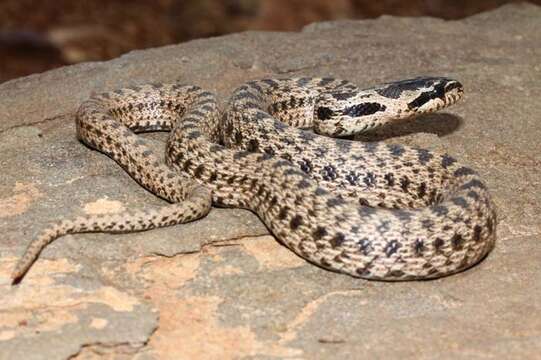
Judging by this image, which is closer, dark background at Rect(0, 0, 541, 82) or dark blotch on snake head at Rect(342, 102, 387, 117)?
dark blotch on snake head at Rect(342, 102, 387, 117)

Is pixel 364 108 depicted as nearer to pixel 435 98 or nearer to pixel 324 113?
pixel 324 113

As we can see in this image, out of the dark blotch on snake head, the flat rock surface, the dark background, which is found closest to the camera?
the flat rock surface

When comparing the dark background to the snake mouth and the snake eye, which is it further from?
the snake mouth

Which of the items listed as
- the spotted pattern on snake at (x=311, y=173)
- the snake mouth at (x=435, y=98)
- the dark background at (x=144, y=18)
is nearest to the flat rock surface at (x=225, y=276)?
the spotted pattern on snake at (x=311, y=173)

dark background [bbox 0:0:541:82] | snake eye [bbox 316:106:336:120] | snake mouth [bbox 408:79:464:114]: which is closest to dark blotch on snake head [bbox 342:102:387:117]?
snake eye [bbox 316:106:336:120]

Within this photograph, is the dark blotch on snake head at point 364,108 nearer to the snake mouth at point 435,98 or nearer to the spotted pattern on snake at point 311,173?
the spotted pattern on snake at point 311,173

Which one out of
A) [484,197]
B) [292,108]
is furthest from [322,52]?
[484,197]

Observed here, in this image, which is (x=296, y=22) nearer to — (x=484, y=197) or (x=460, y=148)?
(x=460, y=148)
